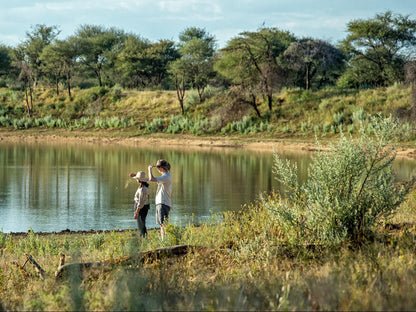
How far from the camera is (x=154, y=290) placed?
5.59 m

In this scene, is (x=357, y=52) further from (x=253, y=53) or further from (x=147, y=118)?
(x=147, y=118)

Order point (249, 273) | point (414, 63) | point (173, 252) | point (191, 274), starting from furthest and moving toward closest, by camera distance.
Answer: point (414, 63)
point (173, 252)
point (191, 274)
point (249, 273)

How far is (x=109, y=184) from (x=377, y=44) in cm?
3837

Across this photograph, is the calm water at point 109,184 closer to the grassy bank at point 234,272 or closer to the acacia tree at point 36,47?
the grassy bank at point 234,272

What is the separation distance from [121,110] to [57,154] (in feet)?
64.2

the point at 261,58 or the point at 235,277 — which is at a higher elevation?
the point at 261,58

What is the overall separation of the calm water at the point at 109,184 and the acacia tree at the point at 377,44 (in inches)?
821

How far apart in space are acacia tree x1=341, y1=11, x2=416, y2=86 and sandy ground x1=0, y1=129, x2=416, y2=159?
17.0 meters

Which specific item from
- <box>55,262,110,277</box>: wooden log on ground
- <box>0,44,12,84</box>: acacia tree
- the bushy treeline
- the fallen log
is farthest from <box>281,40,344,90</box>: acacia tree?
<box>55,262,110,277</box>: wooden log on ground

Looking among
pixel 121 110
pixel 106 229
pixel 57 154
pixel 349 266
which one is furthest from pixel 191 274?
pixel 121 110

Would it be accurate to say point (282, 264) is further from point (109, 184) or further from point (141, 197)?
point (109, 184)

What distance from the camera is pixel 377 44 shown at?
52.0 meters

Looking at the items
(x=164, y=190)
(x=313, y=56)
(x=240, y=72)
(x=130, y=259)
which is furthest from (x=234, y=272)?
(x=313, y=56)

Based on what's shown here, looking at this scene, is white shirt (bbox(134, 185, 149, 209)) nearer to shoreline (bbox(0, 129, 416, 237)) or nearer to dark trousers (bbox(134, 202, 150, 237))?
dark trousers (bbox(134, 202, 150, 237))
